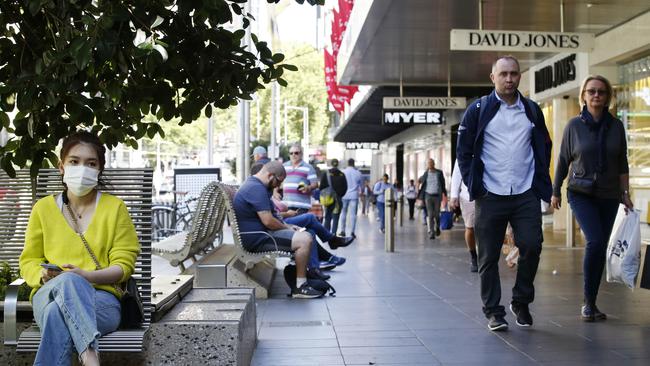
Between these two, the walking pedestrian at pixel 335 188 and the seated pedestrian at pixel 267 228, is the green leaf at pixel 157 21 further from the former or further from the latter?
the walking pedestrian at pixel 335 188

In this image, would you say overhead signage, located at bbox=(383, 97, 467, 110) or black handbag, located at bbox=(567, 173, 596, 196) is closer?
black handbag, located at bbox=(567, 173, 596, 196)

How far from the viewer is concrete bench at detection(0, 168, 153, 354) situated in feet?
13.4

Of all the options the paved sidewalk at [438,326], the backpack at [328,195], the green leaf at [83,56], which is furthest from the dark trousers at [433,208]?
the green leaf at [83,56]

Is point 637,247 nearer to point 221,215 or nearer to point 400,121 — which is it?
point 221,215

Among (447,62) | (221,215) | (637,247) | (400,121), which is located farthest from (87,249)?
(400,121)

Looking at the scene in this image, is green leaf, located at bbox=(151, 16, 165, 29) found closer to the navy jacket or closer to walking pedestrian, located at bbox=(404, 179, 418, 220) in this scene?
the navy jacket

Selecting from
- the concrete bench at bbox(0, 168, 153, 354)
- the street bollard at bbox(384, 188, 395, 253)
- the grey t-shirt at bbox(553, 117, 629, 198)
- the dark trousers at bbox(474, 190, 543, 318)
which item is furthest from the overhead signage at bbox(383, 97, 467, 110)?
the concrete bench at bbox(0, 168, 153, 354)

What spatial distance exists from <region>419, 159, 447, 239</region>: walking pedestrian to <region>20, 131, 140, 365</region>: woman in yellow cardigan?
49.3 feet

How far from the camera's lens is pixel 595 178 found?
6965 millimetres

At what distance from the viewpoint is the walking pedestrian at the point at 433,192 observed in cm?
1908

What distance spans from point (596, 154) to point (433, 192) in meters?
12.1

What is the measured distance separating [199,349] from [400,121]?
18.8 m

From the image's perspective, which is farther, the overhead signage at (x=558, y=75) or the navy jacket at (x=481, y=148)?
the overhead signage at (x=558, y=75)

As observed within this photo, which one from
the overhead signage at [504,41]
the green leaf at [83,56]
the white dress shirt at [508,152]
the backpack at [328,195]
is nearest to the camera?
the green leaf at [83,56]
